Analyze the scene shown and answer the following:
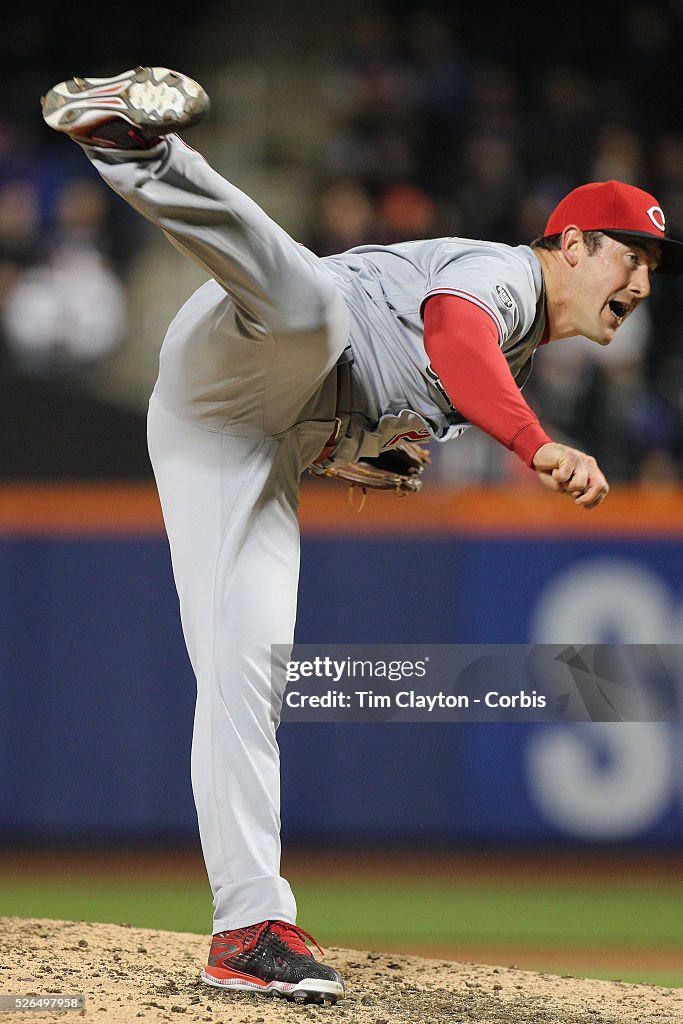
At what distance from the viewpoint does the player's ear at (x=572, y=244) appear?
2.10 metres

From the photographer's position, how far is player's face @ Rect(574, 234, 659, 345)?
2086 mm

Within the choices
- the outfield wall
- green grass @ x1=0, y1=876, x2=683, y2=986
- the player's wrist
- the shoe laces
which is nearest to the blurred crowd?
the outfield wall

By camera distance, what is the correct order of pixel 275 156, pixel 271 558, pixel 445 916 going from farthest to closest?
pixel 275 156, pixel 445 916, pixel 271 558

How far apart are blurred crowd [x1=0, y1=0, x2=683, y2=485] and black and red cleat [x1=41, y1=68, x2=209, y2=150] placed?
9.82 ft

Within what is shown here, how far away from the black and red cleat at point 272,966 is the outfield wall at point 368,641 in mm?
1800

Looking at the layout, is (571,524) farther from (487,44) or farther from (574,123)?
(487,44)

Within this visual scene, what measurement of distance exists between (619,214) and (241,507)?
2.59 feet

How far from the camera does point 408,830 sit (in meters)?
3.82

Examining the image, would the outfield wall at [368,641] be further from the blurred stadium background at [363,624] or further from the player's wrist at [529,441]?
the player's wrist at [529,441]

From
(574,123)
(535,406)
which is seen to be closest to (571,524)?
(535,406)

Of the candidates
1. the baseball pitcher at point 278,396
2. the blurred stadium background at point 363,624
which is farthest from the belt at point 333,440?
the blurred stadium background at point 363,624

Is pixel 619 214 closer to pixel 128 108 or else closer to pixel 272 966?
pixel 128 108

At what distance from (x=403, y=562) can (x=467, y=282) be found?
7.04ft

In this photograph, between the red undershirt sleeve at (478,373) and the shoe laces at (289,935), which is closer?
the red undershirt sleeve at (478,373)
